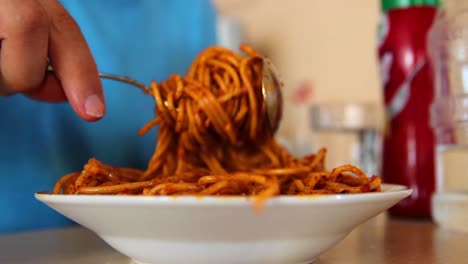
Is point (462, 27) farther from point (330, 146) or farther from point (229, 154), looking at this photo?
point (330, 146)

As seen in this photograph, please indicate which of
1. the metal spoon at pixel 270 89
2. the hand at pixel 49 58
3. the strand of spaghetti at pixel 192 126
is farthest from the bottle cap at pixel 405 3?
the hand at pixel 49 58

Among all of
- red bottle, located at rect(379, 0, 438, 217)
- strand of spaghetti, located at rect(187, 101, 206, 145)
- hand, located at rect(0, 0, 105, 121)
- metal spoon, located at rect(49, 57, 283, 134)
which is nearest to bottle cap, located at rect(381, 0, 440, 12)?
red bottle, located at rect(379, 0, 438, 217)

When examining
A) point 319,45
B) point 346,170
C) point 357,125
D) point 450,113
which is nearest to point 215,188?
point 346,170

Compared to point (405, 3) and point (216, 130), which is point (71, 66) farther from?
point (405, 3)

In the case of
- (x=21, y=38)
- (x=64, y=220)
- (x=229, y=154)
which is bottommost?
(x=64, y=220)

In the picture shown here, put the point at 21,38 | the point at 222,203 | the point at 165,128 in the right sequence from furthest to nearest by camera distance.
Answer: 1. the point at 165,128
2. the point at 21,38
3. the point at 222,203

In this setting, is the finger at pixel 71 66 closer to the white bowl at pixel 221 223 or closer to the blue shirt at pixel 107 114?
the white bowl at pixel 221 223

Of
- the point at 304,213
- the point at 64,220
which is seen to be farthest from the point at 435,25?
the point at 64,220
